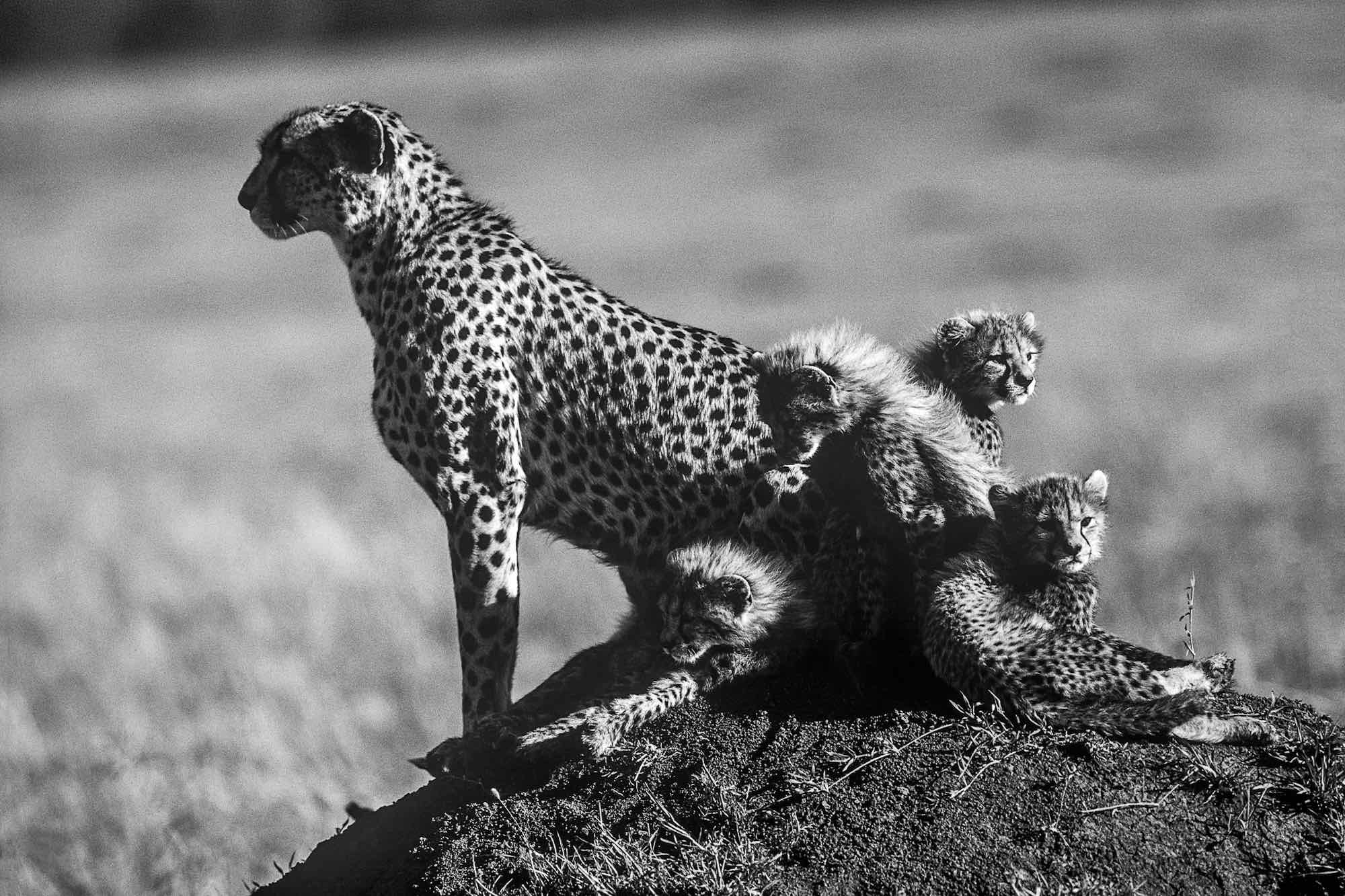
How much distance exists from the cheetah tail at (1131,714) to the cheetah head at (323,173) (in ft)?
7.37

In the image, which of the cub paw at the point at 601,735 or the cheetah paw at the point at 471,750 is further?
the cheetah paw at the point at 471,750

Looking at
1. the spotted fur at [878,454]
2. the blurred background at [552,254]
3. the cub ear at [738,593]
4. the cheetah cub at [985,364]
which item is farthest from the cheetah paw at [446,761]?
the blurred background at [552,254]

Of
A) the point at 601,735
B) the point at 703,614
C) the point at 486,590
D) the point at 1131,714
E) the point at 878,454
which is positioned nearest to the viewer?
the point at 1131,714

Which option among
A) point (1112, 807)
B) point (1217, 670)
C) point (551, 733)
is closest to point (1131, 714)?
point (1112, 807)

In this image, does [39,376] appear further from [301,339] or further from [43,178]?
[43,178]

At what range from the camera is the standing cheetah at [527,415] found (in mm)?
4457

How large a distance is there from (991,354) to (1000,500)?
484mm

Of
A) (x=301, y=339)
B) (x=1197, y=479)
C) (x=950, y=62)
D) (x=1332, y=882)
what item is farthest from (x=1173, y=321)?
(x=950, y=62)

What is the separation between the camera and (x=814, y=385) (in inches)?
169

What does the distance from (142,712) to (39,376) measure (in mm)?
14550

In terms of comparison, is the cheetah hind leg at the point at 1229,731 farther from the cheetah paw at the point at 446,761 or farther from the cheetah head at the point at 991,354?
the cheetah paw at the point at 446,761

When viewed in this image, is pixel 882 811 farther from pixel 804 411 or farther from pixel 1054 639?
pixel 804 411

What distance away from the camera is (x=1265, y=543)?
27.7 feet

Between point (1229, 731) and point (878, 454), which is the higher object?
point (878, 454)
